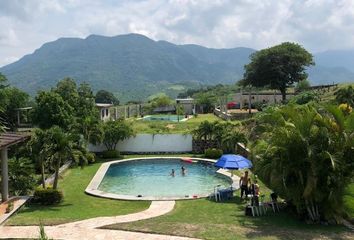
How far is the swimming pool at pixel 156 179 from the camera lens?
2552cm

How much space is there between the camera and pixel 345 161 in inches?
607

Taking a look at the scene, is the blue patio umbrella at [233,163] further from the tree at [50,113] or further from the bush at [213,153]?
the tree at [50,113]

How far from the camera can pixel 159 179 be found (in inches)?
1197

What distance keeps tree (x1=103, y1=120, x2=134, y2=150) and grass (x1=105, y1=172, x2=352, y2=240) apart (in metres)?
19.7

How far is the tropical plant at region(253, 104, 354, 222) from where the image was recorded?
15242 millimetres

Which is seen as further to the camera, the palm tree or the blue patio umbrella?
the blue patio umbrella

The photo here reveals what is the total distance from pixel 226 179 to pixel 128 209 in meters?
10.7

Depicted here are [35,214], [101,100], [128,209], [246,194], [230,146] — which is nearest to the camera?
[35,214]

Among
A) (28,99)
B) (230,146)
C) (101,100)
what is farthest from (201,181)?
(101,100)

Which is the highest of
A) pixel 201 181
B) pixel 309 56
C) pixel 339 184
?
pixel 309 56

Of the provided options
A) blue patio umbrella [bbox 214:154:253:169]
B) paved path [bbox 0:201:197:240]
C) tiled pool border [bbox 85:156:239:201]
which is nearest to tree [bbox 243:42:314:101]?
tiled pool border [bbox 85:156:239:201]

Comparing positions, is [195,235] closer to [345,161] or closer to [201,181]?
[345,161]

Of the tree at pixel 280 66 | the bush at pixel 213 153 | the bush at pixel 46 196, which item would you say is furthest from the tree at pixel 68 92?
the tree at pixel 280 66

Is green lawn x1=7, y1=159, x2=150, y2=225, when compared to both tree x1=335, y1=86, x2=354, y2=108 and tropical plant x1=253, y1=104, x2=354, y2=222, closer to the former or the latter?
tropical plant x1=253, y1=104, x2=354, y2=222
